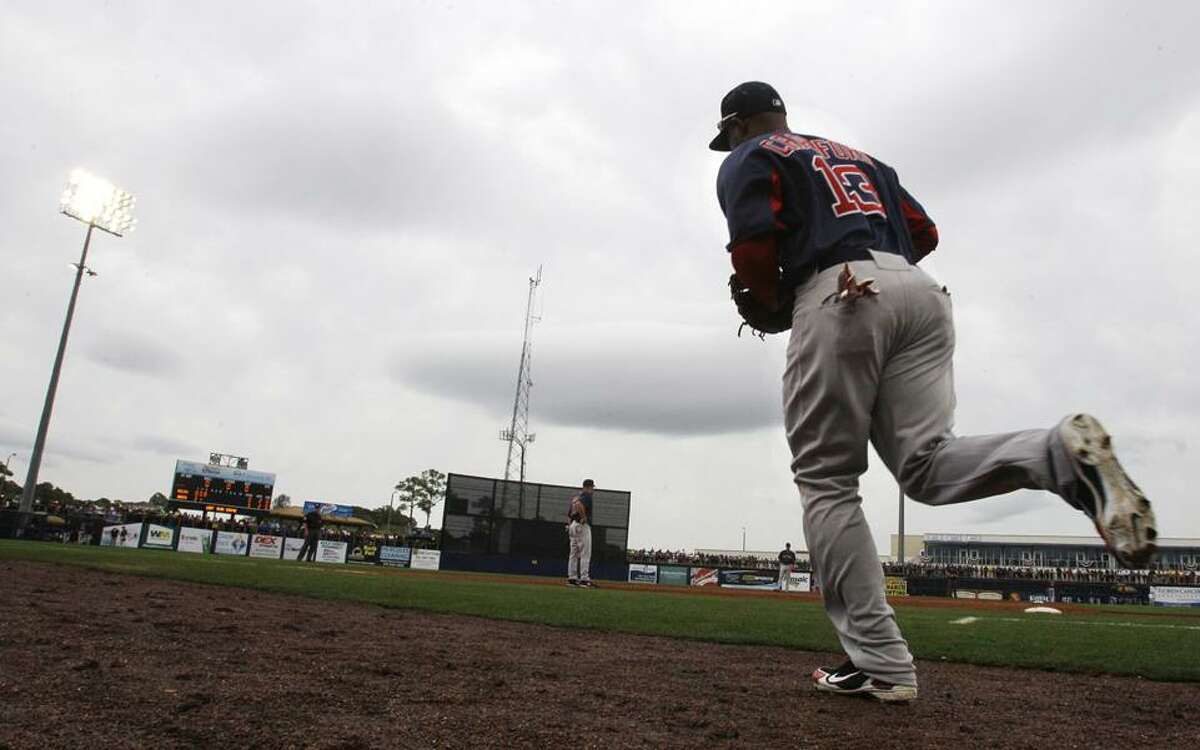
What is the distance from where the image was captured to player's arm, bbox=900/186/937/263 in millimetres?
3059

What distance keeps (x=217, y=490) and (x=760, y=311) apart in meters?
41.3

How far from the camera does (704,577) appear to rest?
104 feet

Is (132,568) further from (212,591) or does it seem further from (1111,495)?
(1111,495)

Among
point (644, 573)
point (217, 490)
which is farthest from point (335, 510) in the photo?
point (644, 573)

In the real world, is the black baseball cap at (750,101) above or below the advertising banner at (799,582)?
above

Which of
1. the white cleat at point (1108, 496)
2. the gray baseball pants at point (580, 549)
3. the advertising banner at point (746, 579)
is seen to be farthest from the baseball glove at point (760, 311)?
the advertising banner at point (746, 579)

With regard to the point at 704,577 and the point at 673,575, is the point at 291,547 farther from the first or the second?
the point at 704,577

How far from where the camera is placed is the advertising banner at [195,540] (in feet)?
89.1

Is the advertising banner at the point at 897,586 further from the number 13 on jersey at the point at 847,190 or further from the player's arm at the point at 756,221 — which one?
the player's arm at the point at 756,221

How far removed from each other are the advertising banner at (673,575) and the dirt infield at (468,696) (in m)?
28.3

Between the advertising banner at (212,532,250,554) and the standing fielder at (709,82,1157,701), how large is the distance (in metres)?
29.1

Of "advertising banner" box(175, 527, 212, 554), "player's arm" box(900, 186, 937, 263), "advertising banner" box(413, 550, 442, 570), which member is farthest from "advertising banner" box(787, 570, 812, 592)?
"player's arm" box(900, 186, 937, 263)

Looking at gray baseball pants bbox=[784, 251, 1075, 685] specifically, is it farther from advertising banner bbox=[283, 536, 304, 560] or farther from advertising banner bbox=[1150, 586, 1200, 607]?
advertising banner bbox=[1150, 586, 1200, 607]

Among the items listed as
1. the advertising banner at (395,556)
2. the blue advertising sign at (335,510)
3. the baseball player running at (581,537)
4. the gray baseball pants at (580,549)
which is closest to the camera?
the baseball player running at (581,537)
